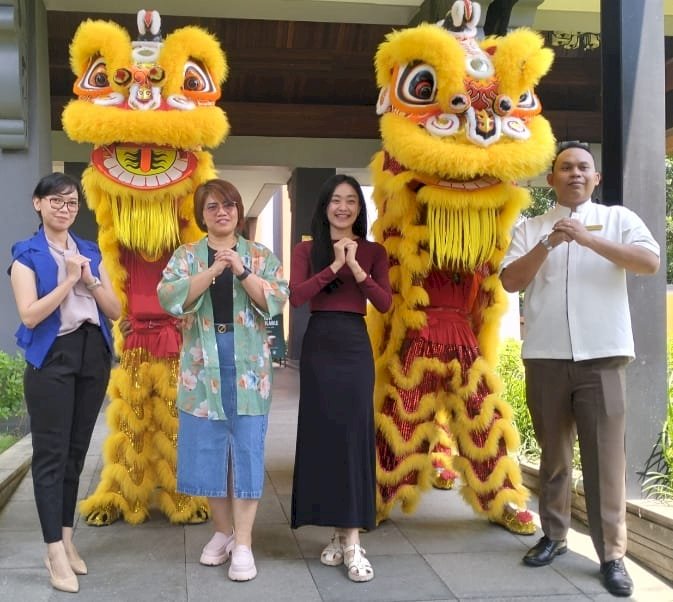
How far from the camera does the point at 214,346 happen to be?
291cm

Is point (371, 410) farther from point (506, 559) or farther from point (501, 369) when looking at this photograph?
point (501, 369)

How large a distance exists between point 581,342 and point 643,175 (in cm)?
100

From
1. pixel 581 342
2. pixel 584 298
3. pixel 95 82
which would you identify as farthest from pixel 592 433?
pixel 95 82

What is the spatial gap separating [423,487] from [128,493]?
138 centimetres

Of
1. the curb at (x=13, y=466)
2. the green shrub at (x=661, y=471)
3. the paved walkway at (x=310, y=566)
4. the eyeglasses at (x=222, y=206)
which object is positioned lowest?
the paved walkway at (x=310, y=566)

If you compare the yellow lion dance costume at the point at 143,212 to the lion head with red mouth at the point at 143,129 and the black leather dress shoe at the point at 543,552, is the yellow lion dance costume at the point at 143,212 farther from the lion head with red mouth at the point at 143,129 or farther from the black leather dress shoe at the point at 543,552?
the black leather dress shoe at the point at 543,552

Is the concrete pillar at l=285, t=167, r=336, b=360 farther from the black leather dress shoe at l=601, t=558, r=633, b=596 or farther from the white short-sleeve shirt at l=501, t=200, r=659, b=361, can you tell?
the black leather dress shoe at l=601, t=558, r=633, b=596

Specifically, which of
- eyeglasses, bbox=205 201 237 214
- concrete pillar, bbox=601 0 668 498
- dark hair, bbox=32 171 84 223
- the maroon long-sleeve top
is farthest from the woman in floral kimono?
concrete pillar, bbox=601 0 668 498

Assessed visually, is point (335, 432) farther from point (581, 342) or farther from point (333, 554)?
point (581, 342)

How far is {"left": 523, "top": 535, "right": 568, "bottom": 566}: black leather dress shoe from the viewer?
3078 mm

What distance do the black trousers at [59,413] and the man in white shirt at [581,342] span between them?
1.69 meters

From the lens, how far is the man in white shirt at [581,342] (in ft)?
9.39

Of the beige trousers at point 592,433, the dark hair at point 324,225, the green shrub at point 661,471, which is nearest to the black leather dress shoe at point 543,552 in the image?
the beige trousers at point 592,433

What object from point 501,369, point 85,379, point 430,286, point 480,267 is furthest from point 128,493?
point 501,369
